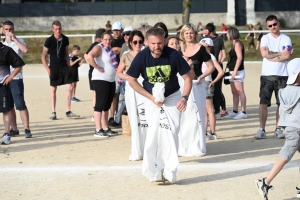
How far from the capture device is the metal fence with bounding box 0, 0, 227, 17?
49406mm

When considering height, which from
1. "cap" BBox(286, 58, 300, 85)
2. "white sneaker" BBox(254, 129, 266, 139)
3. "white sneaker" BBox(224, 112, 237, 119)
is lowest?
"white sneaker" BBox(224, 112, 237, 119)

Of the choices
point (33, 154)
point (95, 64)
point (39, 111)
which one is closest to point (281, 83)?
point (95, 64)

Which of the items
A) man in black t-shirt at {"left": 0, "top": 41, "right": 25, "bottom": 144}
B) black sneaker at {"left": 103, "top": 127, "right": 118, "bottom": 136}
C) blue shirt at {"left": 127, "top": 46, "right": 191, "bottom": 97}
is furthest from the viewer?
black sneaker at {"left": 103, "top": 127, "right": 118, "bottom": 136}

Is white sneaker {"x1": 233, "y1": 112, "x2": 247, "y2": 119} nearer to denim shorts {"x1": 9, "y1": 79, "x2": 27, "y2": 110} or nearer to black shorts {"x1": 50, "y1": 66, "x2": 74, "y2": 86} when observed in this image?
black shorts {"x1": 50, "y1": 66, "x2": 74, "y2": 86}

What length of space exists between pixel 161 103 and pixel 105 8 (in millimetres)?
43082

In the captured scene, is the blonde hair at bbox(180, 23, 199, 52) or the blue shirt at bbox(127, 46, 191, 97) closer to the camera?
the blue shirt at bbox(127, 46, 191, 97)

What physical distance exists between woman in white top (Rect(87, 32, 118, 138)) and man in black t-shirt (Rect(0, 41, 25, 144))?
4.27 feet

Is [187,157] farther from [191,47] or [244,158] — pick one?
[191,47]

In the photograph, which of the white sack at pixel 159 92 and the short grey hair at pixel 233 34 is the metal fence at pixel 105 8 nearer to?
the short grey hair at pixel 233 34

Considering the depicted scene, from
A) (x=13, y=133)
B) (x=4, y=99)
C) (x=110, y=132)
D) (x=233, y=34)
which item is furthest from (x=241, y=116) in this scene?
(x=4, y=99)

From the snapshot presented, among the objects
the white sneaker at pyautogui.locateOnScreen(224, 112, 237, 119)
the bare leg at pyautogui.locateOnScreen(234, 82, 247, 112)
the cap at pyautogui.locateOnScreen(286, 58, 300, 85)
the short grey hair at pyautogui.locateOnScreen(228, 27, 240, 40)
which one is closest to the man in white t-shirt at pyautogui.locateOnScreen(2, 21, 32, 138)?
the short grey hair at pyautogui.locateOnScreen(228, 27, 240, 40)

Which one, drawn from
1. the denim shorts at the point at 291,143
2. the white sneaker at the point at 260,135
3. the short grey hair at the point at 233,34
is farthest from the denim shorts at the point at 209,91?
the denim shorts at the point at 291,143

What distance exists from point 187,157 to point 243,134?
2502 millimetres

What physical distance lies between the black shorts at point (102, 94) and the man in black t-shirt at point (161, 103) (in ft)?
12.3
